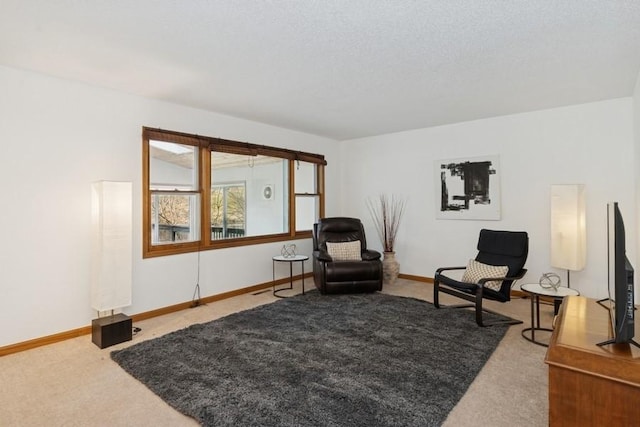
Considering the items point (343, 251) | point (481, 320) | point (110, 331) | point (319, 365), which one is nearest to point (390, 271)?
point (343, 251)

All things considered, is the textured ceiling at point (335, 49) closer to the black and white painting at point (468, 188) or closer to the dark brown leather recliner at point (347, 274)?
the black and white painting at point (468, 188)

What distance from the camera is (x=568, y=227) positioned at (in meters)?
3.82

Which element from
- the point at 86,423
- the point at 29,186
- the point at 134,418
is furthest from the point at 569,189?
the point at 29,186

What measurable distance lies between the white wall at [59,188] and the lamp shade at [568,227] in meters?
4.34

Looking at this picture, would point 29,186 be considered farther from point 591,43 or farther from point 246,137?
point 591,43

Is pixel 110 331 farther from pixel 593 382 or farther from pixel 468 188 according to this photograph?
pixel 468 188

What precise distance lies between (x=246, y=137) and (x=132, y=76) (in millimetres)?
1862

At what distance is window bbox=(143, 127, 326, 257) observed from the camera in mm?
4121

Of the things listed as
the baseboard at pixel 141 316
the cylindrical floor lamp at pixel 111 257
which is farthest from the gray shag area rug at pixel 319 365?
the baseboard at pixel 141 316

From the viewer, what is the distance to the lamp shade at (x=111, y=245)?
3260mm

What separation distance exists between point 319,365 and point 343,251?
2486 millimetres

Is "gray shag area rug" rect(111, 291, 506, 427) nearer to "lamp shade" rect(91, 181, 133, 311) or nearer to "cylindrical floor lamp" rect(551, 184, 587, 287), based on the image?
"lamp shade" rect(91, 181, 133, 311)

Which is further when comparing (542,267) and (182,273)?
(542,267)

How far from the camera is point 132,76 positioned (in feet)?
10.7
